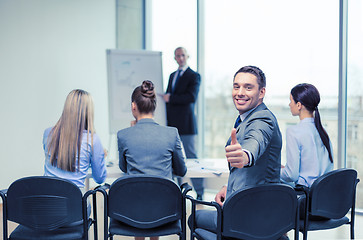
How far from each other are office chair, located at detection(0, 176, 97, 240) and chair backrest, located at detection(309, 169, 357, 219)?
1292 mm

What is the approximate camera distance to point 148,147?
96.6 inches

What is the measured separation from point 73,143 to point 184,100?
220 centimetres

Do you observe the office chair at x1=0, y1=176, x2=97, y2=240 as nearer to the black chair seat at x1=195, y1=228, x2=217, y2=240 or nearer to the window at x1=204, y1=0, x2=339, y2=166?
the black chair seat at x1=195, y1=228, x2=217, y2=240

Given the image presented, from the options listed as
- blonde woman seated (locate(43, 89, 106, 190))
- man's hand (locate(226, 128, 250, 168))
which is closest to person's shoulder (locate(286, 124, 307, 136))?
man's hand (locate(226, 128, 250, 168))

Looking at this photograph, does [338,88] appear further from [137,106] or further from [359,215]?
[137,106]

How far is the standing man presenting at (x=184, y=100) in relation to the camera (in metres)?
4.49

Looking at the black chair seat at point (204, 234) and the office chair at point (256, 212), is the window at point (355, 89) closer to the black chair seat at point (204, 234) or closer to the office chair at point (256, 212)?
the office chair at point (256, 212)

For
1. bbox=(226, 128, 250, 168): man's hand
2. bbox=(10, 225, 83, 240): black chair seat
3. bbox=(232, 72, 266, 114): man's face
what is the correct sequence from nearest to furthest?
bbox=(226, 128, 250, 168): man's hand < bbox=(232, 72, 266, 114): man's face < bbox=(10, 225, 83, 240): black chair seat

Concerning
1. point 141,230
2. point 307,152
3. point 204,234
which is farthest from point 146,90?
point 307,152

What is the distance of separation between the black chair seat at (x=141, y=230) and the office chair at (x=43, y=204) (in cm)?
19

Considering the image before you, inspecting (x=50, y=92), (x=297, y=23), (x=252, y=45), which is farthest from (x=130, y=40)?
(x=297, y=23)

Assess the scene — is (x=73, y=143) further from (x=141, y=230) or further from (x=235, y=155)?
(x=235, y=155)

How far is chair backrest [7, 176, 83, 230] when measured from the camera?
2.07 m

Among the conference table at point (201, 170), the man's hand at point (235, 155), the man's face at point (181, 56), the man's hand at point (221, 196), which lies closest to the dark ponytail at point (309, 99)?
the conference table at point (201, 170)
